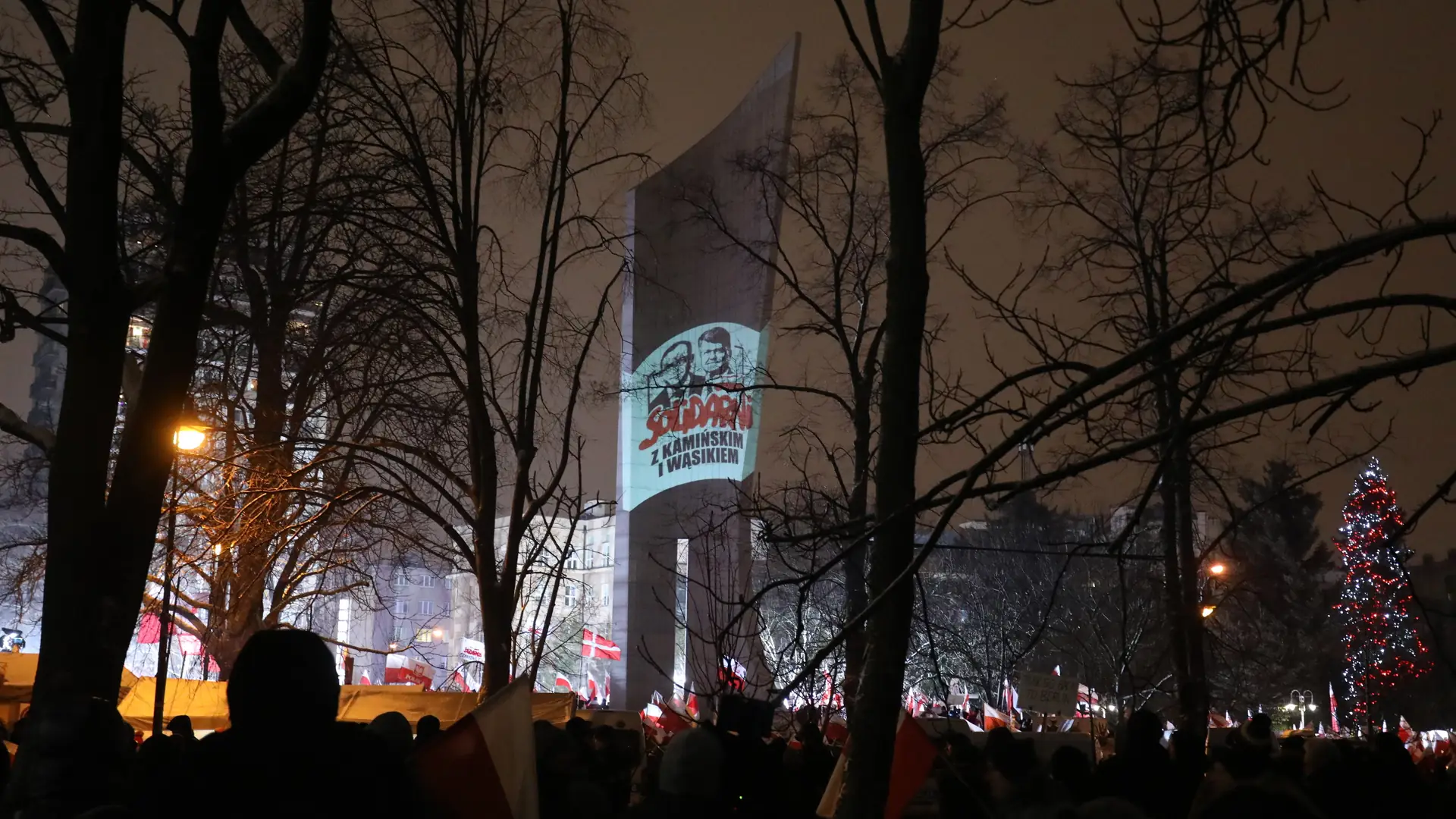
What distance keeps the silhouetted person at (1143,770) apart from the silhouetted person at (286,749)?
4690 millimetres

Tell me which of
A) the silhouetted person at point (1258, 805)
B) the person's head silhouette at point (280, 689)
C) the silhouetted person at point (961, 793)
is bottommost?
the silhouetted person at point (961, 793)

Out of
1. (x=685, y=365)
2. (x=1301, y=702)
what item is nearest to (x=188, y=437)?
(x=685, y=365)

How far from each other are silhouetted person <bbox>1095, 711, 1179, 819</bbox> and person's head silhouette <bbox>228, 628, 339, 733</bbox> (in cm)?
476

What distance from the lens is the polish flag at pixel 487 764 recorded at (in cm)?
352

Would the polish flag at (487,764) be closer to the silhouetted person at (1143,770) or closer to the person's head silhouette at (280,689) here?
the person's head silhouette at (280,689)

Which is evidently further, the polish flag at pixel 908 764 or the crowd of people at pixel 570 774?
the polish flag at pixel 908 764

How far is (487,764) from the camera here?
362cm

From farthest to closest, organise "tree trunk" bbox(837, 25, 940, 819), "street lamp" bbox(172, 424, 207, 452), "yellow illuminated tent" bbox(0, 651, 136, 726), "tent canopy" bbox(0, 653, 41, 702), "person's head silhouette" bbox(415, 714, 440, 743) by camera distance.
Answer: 1. "tent canopy" bbox(0, 653, 41, 702)
2. "yellow illuminated tent" bbox(0, 651, 136, 726)
3. "street lamp" bbox(172, 424, 207, 452)
4. "person's head silhouette" bbox(415, 714, 440, 743)
5. "tree trunk" bbox(837, 25, 940, 819)

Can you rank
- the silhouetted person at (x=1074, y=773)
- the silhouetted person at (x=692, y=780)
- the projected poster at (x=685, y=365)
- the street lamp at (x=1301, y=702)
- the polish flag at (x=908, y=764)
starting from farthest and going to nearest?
1. the street lamp at (x=1301, y=702)
2. the projected poster at (x=685, y=365)
3. the polish flag at (x=908, y=764)
4. the silhouetted person at (x=1074, y=773)
5. the silhouetted person at (x=692, y=780)

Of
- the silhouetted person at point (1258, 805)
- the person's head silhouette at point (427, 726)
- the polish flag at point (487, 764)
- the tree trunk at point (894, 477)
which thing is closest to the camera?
the polish flag at point (487, 764)

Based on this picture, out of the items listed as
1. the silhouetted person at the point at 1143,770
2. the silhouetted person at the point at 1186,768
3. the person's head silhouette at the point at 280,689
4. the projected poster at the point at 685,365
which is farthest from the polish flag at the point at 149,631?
the person's head silhouette at the point at 280,689

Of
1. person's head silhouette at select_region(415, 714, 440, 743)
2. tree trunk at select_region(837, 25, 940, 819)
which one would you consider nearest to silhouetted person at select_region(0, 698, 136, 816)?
person's head silhouette at select_region(415, 714, 440, 743)

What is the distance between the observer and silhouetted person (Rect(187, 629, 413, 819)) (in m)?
2.62

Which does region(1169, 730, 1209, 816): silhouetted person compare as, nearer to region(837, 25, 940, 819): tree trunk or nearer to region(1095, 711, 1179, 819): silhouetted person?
region(1095, 711, 1179, 819): silhouetted person
